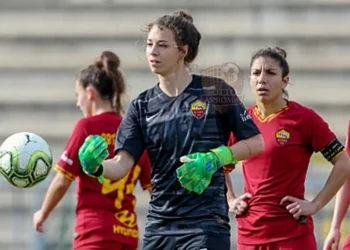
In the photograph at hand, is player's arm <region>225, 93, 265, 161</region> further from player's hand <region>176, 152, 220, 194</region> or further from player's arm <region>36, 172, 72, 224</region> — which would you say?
player's arm <region>36, 172, 72, 224</region>

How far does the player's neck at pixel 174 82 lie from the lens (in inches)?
243

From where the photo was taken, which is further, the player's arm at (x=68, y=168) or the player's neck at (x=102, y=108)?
the player's neck at (x=102, y=108)

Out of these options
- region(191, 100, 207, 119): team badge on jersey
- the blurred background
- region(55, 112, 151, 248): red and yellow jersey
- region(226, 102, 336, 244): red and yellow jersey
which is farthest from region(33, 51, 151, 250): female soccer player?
the blurred background

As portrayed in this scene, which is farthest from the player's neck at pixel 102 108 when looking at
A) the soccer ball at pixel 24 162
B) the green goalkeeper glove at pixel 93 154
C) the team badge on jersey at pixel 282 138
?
the green goalkeeper glove at pixel 93 154

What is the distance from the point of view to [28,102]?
505 inches

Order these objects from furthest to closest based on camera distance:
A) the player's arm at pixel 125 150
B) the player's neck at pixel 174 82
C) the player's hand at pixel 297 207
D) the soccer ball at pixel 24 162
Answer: the player's hand at pixel 297 207 → the soccer ball at pixel 24 162 → the player's neck at pixel 174 82 → the player's arm at pixel 125 150

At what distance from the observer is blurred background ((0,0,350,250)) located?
12.4 metres

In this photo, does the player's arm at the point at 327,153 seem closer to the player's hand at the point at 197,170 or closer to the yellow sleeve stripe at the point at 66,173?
the player's hand at the point at 197,170

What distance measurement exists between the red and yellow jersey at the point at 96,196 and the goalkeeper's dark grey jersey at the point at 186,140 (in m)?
1.38

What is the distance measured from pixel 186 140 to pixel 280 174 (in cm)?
91

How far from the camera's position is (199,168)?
19.1ft

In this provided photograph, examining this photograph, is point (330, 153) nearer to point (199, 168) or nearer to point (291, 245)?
point (291, 245)

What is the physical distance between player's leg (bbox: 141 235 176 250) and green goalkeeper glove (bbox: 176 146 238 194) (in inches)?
11.5

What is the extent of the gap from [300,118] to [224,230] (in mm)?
1070
